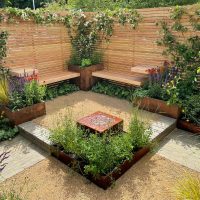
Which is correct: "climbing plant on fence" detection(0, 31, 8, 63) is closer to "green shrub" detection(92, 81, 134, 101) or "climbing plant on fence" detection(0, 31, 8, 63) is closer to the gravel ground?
the gravel ground

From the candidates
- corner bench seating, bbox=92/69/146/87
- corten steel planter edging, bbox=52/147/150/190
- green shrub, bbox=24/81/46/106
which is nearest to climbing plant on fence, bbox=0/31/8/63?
green shrub, bbox=24/81/46/106

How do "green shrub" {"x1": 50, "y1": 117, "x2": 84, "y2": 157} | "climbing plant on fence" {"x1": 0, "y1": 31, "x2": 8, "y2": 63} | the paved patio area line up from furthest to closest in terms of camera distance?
"climbing plant on fence" {"x1": 0, "y1": 31, "x2": 8, "y2": 63} < "green shrub" {"x1": 50, "y1": 117, "x2": 84, "y2": 157} < the paved patio area

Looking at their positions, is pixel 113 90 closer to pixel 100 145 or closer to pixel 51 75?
pixel 51 75

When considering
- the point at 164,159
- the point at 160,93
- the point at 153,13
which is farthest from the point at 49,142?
the point at 153,13

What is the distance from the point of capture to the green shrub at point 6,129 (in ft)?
13.7

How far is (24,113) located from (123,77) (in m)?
2.87

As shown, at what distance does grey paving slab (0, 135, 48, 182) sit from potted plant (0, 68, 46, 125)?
0.46 meters

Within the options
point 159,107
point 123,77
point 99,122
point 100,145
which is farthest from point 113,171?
point 123,77

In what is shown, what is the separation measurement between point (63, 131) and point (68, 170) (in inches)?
23.1

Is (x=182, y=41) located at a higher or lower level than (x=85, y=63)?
higher

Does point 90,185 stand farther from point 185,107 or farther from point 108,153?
point 185,107

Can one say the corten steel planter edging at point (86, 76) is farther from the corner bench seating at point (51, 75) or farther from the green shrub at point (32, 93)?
the green shrub at point (32, 93)

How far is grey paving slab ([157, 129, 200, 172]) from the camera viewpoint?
3490mm

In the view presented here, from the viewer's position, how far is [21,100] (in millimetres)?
4629
